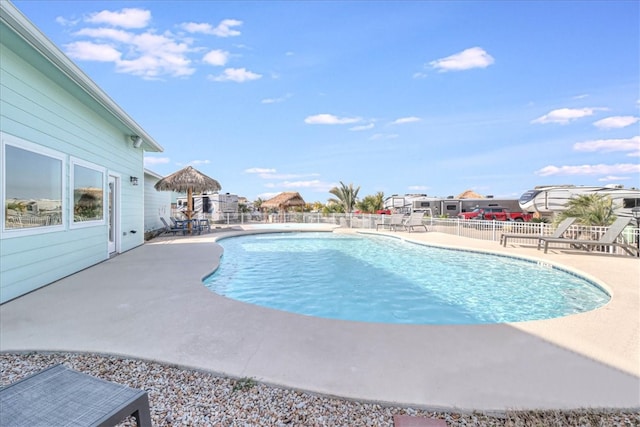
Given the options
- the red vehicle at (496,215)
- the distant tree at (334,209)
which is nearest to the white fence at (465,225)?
the distant tree at (334,209)

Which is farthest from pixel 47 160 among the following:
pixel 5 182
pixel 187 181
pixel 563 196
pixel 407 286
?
pixel 563 196

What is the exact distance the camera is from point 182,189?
1438cm

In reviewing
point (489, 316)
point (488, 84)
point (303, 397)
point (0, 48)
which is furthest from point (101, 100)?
point (488, 84)

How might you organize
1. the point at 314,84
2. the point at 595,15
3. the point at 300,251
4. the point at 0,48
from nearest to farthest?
the point at 0,48 < the point at 595,15 < the point at 300,251 < the point at 314,84

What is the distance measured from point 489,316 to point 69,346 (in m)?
5.42

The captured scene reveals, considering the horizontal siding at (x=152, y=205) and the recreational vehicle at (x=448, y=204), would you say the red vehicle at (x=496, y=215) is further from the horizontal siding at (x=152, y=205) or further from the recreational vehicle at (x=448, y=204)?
the horizontal siding at (x=152, y=205)

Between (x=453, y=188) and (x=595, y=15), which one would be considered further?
(x=453, y=188)

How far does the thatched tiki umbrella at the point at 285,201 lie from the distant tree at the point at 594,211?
2147 cm

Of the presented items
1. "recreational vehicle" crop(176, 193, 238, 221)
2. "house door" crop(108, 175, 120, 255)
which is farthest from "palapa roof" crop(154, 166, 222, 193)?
"recreational vehicle" crop(176, 193, 238, 221)

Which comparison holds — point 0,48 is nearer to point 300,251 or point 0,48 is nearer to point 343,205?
point 300,251

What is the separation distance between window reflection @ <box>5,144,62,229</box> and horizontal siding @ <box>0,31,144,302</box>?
230 millimetres

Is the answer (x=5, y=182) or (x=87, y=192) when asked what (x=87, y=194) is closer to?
(x=87, y=192)

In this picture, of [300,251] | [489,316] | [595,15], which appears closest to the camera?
[489,316]

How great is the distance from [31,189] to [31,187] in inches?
1.2
